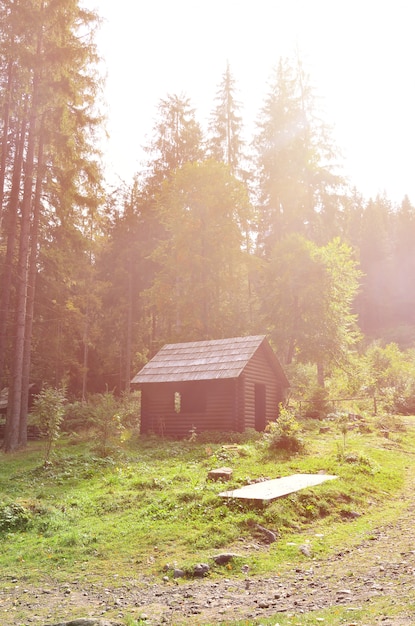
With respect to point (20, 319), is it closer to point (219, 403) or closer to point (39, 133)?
point (39, 133)

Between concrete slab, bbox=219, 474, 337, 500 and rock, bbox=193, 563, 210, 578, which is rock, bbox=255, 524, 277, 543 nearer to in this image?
concrete slab, bbox=219, 474, 337, 500

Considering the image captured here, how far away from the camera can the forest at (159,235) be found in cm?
2202

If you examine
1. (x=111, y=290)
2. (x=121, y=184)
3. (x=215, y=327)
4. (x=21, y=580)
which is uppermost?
(x=121, y=184)

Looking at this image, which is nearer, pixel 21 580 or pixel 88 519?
pixel 21 580

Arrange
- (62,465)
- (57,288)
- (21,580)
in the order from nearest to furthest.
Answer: (21,580), (62,465), (57,288)

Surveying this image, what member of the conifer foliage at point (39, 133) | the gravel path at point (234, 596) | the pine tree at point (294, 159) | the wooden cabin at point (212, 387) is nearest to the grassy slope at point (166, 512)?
the gravel path at point (234, 596)

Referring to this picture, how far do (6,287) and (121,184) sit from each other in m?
21.3

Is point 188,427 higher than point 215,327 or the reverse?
the reverse

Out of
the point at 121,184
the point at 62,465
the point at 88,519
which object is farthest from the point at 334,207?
the point at 88,519

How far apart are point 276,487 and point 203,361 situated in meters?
12.5

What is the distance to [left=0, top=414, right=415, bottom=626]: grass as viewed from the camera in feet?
27.9

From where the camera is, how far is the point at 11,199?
75.3 feet

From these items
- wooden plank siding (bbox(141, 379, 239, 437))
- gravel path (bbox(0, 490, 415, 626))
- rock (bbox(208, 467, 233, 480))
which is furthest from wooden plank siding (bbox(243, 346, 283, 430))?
gravel path (bbox(0, 490, 415, 626))

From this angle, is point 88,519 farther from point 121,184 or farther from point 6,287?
point 121,184
